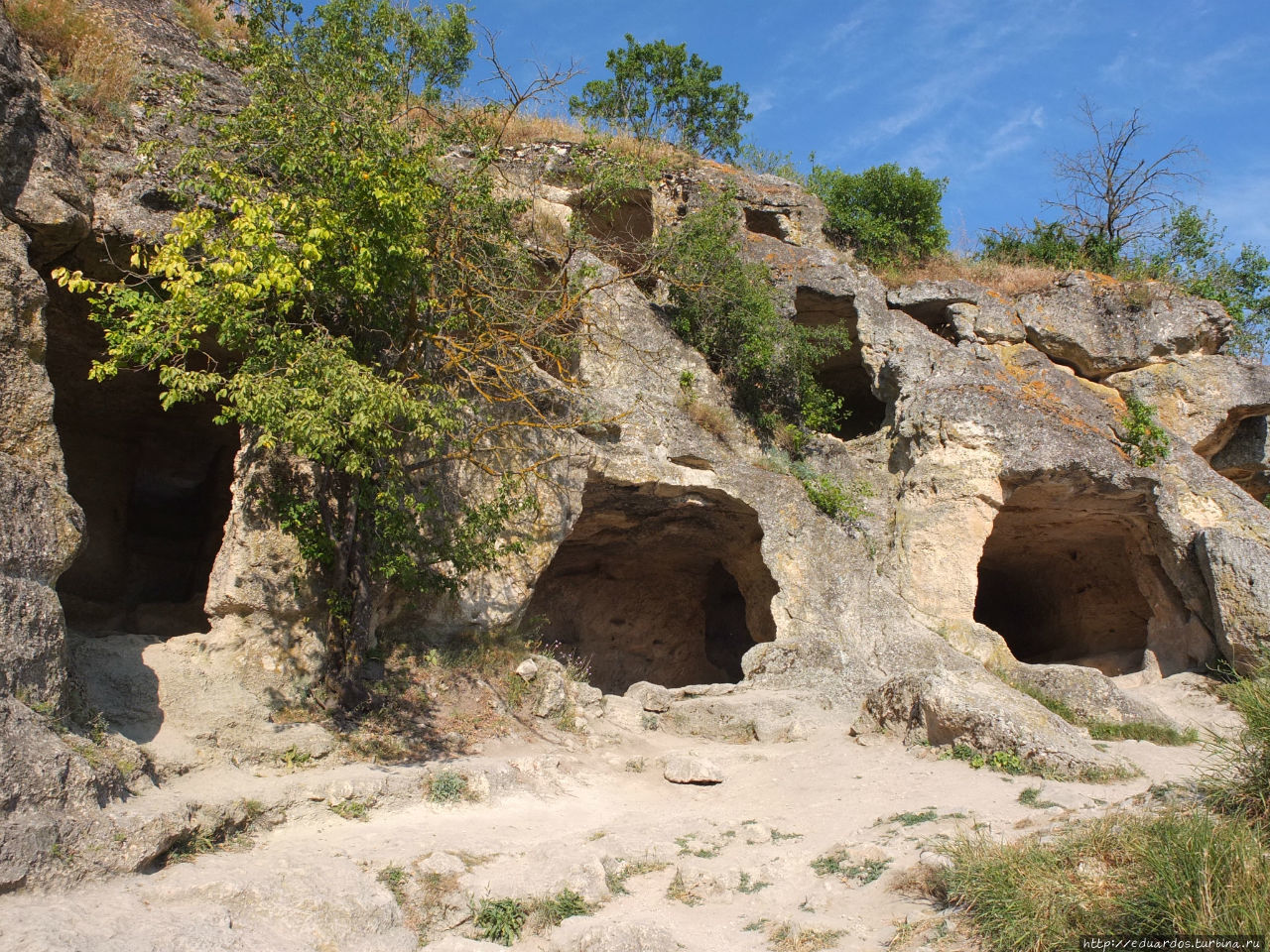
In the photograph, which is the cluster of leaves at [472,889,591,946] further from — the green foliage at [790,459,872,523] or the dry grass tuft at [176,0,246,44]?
the dry grass tuft at [176,0,246,44]

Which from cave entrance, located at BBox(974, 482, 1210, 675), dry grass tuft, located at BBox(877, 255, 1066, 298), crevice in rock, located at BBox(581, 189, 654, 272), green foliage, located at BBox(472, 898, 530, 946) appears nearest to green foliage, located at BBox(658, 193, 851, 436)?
crevice in rock, located at BBox(581, 189, 654, 272)

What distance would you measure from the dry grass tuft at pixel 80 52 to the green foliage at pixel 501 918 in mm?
7280

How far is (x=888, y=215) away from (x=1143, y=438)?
5.81 meters

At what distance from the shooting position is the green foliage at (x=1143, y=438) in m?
11.3

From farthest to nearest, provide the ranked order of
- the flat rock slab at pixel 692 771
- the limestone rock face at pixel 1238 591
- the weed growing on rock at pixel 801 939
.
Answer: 1. the limestone rock face at pixel 1238 591
2. the flat rock slab at pixel 692 771
3. the weed growing on rock at pixel 801 939

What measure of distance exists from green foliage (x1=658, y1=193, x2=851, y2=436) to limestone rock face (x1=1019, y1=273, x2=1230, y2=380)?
3269 mm

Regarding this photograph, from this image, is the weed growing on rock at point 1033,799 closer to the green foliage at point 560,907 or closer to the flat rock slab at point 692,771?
the flat rock slab at point 692,771

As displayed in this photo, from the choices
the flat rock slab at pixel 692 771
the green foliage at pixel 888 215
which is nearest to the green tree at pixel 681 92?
the green foliage at pixel 888 215

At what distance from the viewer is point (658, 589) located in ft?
47.3

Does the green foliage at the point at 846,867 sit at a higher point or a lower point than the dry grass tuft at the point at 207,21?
lower

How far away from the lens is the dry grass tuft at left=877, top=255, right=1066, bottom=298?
538 inches

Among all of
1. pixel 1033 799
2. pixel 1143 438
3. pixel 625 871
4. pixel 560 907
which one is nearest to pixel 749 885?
pixel 625 871

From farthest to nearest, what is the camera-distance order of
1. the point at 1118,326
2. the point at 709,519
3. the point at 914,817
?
the point at 1118,326 < the point at 709,519 < the point at 914,817

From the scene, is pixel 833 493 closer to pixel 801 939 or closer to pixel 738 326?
pixel 738 326
